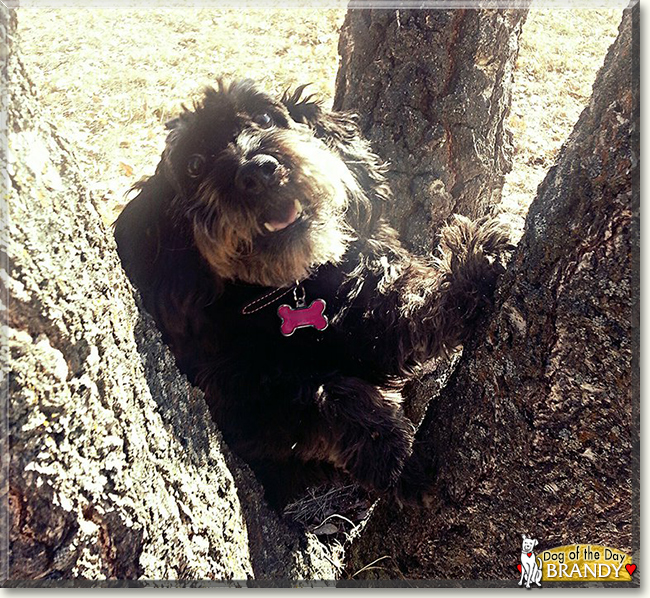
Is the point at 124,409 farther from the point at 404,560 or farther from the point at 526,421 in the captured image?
the point at 404,560

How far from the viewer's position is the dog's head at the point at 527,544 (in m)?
2.17

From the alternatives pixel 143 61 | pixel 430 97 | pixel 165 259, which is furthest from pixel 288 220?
pixel 143 61

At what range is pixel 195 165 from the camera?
283 cm

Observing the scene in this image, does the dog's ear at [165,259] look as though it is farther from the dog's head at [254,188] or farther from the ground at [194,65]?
the ground at [194,65]

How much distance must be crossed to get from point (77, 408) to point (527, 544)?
5.09 feet

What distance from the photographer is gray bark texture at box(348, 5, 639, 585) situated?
176cm

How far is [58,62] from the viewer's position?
678cm

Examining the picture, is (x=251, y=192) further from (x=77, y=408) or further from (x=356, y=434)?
(x=77, y=408)

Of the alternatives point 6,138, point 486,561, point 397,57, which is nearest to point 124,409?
point 6,138

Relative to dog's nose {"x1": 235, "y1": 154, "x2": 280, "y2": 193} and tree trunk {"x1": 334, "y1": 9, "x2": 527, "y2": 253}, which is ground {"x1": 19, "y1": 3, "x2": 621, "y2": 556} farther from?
dog's nose {"x1": 235, "y1": 154, "x2": 280, "y2": 193}

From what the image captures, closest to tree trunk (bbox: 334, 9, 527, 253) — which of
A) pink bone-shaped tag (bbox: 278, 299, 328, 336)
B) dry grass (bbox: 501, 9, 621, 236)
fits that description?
pink bone-shaped tag (bbox: 278, 299, 328, 336)

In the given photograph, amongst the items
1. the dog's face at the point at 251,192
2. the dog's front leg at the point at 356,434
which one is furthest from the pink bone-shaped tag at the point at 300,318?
the dog's front leg at the point at 356,434

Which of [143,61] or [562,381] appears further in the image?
[143,61]

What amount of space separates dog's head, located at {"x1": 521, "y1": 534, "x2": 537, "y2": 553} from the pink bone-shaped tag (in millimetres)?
1178
